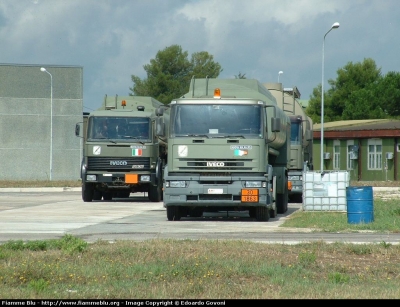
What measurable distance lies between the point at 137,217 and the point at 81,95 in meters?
36.4

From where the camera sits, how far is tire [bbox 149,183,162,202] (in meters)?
31.2

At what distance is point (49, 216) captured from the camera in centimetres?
2294

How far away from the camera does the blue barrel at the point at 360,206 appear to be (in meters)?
19.3

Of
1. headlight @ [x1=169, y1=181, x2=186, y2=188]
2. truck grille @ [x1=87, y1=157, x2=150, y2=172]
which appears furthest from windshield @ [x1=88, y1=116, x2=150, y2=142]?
headlight @ [x1=169, y1=181, x2=186, y2=188]

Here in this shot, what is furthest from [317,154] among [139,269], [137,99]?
[139,269]

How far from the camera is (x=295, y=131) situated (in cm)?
3027

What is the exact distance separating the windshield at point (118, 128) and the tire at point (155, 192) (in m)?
2.09

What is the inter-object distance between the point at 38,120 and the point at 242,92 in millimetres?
37615

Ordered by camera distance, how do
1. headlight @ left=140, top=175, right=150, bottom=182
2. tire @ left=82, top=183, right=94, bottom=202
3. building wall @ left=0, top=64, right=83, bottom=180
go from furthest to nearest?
building wall @ left=0, top=64, right=83, bottom=180 → tire @ left=82, top=183, right=94, bottom=202 → headlight @ left=140, top=175, right=150, bottom=182

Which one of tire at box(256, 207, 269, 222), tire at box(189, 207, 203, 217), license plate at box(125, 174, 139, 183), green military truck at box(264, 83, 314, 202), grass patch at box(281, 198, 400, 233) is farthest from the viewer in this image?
license plate at box(125, 174, 139, 183)

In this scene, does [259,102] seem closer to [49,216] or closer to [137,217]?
[137,217]

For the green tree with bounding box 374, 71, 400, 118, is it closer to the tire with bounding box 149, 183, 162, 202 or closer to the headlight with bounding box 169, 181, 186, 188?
the tire with bounding box 149, 183, 162, 202

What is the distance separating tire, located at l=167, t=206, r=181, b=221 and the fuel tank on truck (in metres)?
2.74

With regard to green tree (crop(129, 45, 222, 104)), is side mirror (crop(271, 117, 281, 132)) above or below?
below
